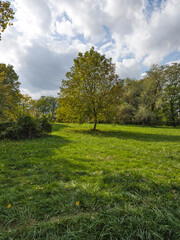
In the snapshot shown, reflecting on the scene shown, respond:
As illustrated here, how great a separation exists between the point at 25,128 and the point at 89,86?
861 centimetres

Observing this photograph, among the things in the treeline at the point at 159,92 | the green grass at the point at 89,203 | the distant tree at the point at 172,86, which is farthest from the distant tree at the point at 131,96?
the green grass at the point at 89,203

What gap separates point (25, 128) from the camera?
36.2ft

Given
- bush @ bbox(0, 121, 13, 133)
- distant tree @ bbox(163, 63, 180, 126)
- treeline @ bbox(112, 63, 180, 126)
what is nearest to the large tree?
bush @ bbox(0, 121, 13, 133)

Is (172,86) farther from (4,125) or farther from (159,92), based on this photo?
(4,125)

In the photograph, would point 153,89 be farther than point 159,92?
Yes

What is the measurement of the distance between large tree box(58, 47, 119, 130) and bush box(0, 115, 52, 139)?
427 cm

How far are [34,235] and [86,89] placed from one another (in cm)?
1415

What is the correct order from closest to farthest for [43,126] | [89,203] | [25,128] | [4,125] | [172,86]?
[89,203] < [4,125] < [25,128] < [43,126] < [172,86]

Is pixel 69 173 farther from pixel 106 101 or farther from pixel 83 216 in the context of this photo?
pixel 106 101

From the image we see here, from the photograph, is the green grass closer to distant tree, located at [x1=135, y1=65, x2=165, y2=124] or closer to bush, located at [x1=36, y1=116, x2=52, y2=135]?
bush, located at [x1=36, y1=116, x2=52, y2=135]

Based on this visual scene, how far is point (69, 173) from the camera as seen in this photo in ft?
13.9

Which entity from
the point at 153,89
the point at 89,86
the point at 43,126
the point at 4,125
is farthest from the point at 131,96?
the point at 4,125

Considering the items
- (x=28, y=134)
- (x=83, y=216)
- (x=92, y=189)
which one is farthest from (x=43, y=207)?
(x=28, y=134)

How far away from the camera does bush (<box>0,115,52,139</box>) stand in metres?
10.4
